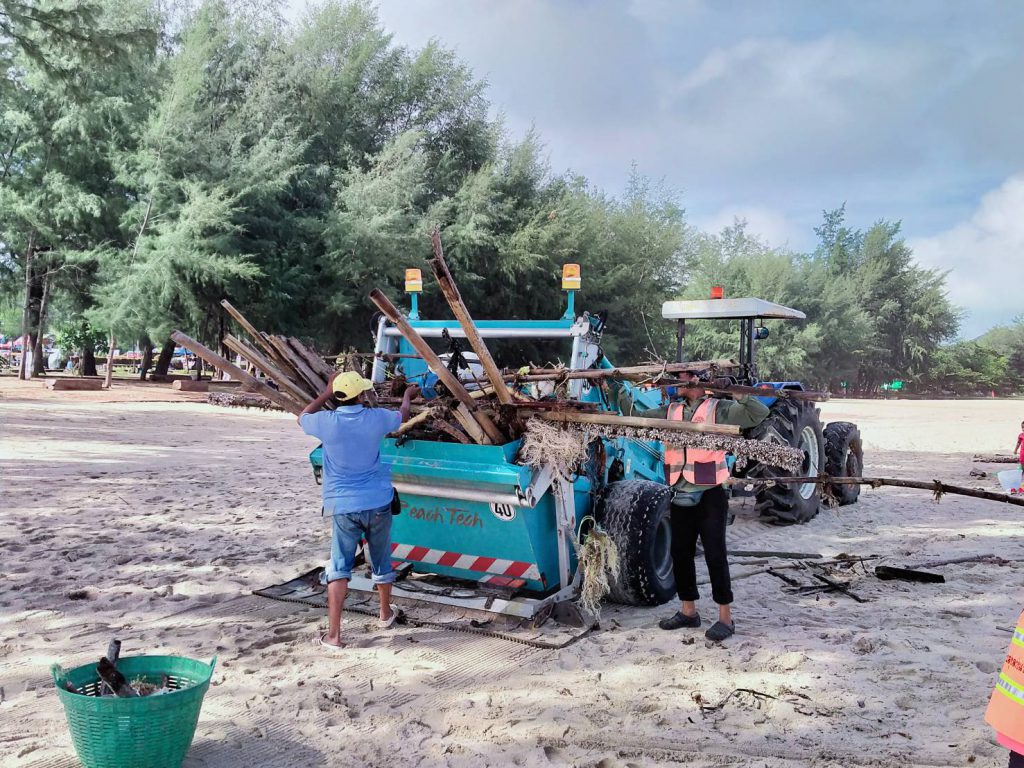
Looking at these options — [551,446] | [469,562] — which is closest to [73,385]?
[469,562]

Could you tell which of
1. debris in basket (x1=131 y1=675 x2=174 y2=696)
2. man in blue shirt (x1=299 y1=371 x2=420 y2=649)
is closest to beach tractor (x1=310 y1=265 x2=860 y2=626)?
man in blue shirt (x1=299 y1=371 x2=420 y2=649)

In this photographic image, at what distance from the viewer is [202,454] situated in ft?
39.6

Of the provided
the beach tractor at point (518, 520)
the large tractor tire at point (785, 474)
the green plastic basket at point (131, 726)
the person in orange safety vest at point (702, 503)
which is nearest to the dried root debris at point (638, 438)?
the beach tractor at point (518, 520)

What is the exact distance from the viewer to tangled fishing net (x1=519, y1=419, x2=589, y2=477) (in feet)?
15.7

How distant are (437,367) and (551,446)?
82cm

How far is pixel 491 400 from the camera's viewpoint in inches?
203

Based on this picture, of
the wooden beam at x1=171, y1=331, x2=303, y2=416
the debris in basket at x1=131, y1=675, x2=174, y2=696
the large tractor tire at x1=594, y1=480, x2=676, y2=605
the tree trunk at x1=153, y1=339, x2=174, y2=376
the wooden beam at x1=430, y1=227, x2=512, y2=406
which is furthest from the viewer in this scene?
the tree trunk at x1=153, y1=339, x2=174, y2=376

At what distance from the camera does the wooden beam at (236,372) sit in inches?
197

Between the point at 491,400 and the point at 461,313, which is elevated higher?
the point at 461,313

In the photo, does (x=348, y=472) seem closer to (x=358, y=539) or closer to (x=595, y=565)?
(x=358, y=539)

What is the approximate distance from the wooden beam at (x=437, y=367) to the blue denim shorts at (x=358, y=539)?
746 millimetres

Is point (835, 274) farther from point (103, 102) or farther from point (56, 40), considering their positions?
point (56, 40)

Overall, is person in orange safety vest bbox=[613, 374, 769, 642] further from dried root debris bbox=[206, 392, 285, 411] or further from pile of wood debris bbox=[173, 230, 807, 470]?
dried root debris bbox=[206, 392, 285, 411]

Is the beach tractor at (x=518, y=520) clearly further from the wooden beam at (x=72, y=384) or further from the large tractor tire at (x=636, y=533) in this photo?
the wooden beam at (x=72, y=384)
